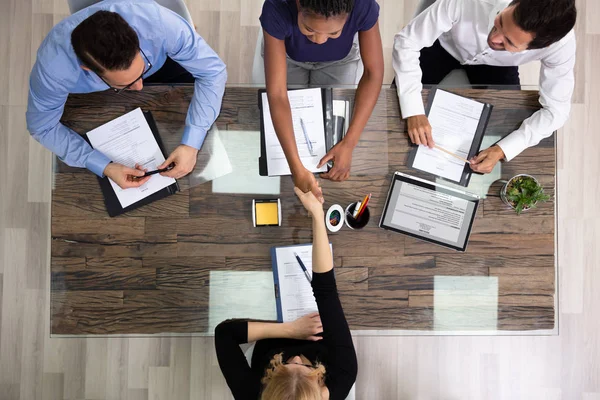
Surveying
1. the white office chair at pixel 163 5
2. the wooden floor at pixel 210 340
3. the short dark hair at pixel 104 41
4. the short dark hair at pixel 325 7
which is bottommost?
the wooden floor at pixel 210 340

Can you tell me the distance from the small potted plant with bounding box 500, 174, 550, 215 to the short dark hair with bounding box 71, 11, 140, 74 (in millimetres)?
1286

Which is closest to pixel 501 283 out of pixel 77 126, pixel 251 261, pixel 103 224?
pixel 251 261

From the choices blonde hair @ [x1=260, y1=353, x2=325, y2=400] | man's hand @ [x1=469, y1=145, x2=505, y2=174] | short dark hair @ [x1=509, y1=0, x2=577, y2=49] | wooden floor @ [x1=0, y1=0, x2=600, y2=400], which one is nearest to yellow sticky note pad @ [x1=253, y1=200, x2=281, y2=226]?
blonde hair @ [x1=260, y1=353, x2=325, y2=400]

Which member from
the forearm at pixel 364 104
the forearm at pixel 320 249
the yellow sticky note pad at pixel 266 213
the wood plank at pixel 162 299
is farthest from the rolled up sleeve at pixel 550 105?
the wood plank at pixel 162 299

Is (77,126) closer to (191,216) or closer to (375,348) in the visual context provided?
(191,216)

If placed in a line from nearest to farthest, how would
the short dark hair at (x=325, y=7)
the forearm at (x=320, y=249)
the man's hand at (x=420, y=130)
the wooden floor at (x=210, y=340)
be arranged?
the short dark hair at (x=325, y=7)
the forearm at (x=320, y=249)
the man's hand at (x=420, y=130)
the wooden floor at (x=210, y=340)

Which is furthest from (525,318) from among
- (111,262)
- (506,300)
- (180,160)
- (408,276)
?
(111,262)

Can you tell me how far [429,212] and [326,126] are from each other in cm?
47

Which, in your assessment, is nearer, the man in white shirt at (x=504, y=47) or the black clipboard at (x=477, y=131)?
the man in white shirt at (x=504, y=47)

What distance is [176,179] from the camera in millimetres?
1495

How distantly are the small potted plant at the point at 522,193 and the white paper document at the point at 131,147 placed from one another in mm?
1164

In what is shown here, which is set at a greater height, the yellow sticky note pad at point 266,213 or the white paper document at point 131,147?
→ the white paper document at point 131,147

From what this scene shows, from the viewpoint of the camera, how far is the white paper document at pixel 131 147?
1.48 m

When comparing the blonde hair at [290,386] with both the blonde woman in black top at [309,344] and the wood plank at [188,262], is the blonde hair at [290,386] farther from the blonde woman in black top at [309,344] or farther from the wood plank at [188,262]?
the wood plank at [188,262]
